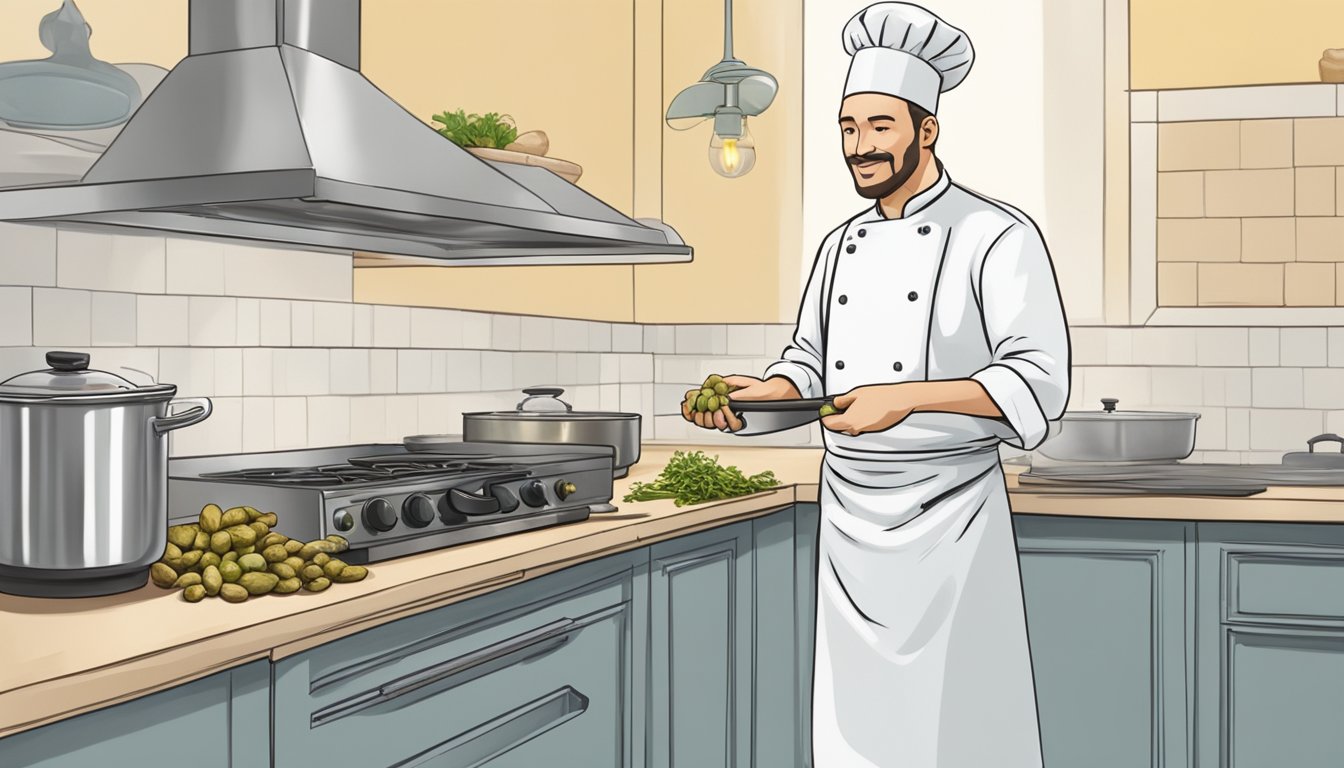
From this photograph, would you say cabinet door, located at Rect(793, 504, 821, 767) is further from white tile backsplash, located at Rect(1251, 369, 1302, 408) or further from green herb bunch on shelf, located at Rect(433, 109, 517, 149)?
white tile backsplash, located at Rect(1251, 369, 1302, 408)

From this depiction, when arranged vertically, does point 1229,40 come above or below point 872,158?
above

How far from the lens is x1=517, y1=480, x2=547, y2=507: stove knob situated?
188 cm

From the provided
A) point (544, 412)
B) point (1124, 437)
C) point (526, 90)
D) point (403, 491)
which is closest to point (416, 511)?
point (403, 491)

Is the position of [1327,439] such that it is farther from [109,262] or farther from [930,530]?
[109,262]

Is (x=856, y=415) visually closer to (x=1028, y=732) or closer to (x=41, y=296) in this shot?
(x=1028, y=732)

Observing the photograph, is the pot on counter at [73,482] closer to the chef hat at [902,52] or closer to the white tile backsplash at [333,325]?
the white tile backsplash at [333,325]

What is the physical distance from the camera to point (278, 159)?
63.4 inches

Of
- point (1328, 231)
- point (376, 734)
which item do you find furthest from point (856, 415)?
point (1328, 231)

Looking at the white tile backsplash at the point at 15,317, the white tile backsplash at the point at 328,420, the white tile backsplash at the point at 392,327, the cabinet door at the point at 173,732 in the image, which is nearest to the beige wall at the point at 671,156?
the white tile backsplash at the point at 392,327

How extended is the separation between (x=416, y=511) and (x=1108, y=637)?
155 centimetres

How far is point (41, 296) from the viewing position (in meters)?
1.83

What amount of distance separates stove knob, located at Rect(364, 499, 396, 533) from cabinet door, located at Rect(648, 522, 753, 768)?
66cm

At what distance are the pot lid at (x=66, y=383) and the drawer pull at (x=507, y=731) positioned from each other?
21.3 inches

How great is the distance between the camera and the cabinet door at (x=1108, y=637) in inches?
98.0
